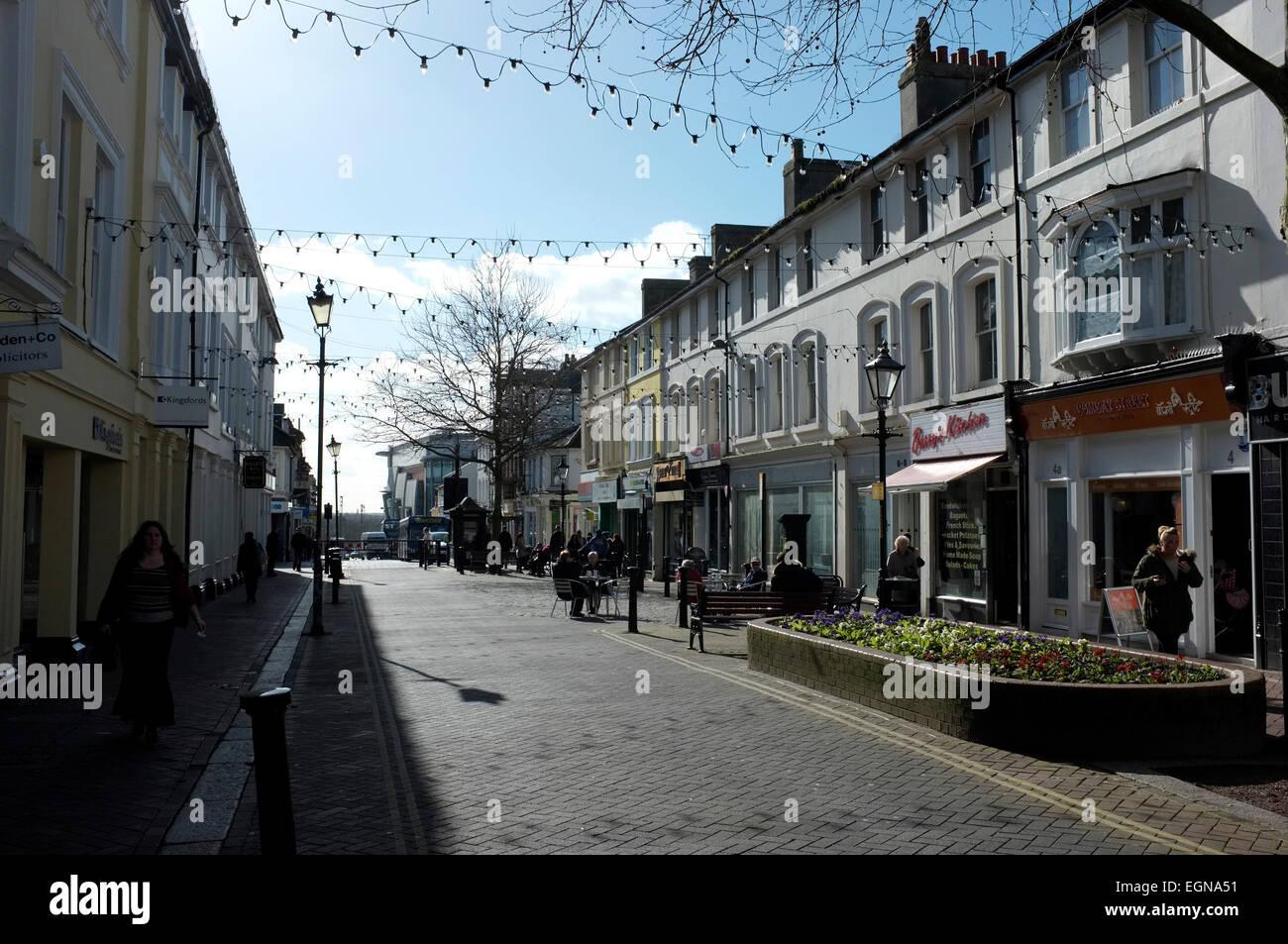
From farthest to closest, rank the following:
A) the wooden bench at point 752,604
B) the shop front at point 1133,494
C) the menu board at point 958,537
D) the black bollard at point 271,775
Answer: the menu board at point 958,537 → the wooden bench at point 752,604 → the shop front at point 1133,494 → the black bollard at point 271,775

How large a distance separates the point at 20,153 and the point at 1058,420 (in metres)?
13.9

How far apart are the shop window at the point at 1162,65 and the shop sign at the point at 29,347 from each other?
1357 cm

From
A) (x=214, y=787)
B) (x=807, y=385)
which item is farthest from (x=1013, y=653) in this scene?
(x=807, y=385)

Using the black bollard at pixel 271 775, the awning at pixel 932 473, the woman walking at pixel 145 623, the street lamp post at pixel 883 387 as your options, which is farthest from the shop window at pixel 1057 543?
the black bollard at pixel 271 775

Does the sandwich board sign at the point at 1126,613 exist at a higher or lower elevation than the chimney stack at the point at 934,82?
lower

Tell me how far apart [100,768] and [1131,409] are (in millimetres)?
13067

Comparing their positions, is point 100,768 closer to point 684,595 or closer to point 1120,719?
point 1120,719

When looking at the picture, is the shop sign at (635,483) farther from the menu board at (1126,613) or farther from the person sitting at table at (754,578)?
the menu board at (1126,613)

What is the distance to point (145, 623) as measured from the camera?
27.5 feet

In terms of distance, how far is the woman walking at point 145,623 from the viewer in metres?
8.23

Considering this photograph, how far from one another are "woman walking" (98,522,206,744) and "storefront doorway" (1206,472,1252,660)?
1213 cm

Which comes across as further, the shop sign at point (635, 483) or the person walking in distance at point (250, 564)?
the shop sign at point (635, 483)

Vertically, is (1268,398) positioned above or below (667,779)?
above
